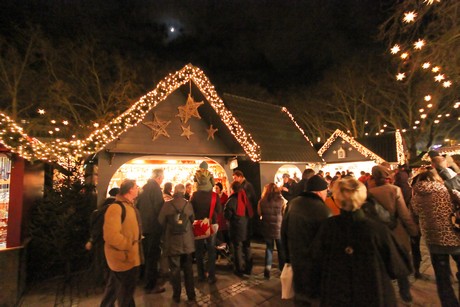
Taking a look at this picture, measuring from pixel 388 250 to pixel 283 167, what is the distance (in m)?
9.97

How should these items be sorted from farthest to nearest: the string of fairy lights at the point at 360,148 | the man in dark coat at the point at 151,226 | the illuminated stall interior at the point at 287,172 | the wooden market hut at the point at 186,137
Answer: the string of fairy lights at the point at 360,148
the illuminated stall interior at the point at 287,172
the wooden market hut at the point at 186,137
the man in dark coat at the point at 151,226

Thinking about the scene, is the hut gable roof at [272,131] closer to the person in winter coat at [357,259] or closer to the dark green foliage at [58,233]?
the dark green foliage at [58,233]

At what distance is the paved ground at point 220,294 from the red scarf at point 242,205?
1.43m

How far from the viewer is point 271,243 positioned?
241 inches

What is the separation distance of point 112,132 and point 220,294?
4.74 metres

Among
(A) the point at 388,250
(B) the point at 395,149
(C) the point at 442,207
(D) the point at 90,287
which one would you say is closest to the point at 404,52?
(C) the point at 442,207

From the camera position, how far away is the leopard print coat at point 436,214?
3.93 metres

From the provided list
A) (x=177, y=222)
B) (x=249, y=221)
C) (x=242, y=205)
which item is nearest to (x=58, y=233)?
(x=177, y=222)

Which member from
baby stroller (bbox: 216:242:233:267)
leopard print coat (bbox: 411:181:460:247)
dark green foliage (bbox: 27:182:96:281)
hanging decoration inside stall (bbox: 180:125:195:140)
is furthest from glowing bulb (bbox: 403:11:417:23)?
dark green foliage (bbox: 27:182:96:281)

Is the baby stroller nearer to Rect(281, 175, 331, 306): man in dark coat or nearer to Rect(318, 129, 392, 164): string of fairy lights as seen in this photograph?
Rect(281, 175, 331, 306): man in dark coat

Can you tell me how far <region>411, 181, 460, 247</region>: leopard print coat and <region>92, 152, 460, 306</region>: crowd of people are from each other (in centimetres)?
1

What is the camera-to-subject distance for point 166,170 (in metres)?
9.83

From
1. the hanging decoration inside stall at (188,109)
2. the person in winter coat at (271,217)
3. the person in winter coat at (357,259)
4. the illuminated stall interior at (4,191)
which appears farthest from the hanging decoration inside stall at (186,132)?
the person in winter coat at (357,259)

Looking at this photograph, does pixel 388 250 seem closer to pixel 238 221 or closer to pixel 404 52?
pixel 238 221
